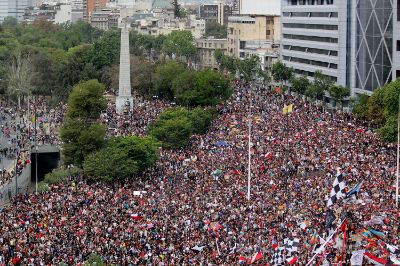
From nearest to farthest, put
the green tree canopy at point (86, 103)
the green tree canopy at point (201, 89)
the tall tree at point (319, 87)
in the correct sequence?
the green tree canopy at point (86, 103), the green tree canopy at point (201, 89), the tall tree at point (319, 87)

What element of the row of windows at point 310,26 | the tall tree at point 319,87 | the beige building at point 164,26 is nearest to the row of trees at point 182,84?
the tall tree at point 319,87

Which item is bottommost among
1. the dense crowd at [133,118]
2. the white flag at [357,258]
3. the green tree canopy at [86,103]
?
the dense crowd at [133,118]

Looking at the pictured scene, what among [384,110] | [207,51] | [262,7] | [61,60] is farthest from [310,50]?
[207,51]

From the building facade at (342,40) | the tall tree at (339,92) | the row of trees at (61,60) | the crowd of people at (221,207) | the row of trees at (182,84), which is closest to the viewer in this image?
the crowd of people at (221,207)

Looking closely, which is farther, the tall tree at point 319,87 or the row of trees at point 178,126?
the tall tree at point 319,87

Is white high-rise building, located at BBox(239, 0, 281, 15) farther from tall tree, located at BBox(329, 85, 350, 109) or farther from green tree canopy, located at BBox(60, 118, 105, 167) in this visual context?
green tree canopy, located at BBox(60, 118, 105, 167)

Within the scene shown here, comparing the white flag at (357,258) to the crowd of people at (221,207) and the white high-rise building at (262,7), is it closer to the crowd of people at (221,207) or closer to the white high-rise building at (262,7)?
the crowd of people at (221,207)

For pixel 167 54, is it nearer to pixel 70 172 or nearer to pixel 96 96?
pixel 96 96

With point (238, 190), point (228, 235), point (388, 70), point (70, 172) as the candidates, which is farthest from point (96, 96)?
point (228, 235)
